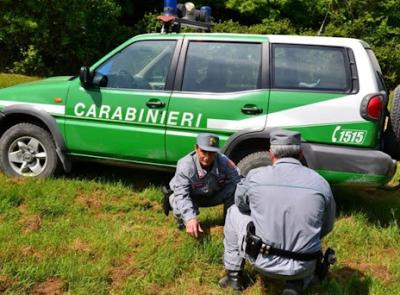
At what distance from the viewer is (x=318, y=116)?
5.00 metres

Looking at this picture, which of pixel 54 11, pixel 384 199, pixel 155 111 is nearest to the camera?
pixel 155 111

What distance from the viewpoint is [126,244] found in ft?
14.6

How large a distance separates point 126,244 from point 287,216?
5.16ft

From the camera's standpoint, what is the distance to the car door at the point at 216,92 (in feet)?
16.9

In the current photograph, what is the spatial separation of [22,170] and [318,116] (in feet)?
10.5

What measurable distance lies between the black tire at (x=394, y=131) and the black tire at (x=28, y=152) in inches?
135

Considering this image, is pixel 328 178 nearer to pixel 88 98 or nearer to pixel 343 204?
pixel 343 204

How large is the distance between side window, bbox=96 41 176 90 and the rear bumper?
1.64 m

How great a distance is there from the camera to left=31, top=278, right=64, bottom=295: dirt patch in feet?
12.3

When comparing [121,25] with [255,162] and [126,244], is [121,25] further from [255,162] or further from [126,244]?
[126,244]

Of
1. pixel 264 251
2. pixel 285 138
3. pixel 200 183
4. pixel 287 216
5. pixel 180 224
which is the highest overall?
pixel 285 138

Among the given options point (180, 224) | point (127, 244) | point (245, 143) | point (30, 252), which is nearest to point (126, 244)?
point (127, 244)

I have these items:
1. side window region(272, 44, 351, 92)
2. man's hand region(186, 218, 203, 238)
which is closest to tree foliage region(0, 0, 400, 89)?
side window region(272, 44, 351, 92)

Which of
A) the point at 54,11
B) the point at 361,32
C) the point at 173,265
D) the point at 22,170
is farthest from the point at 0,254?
the point at 361,32
